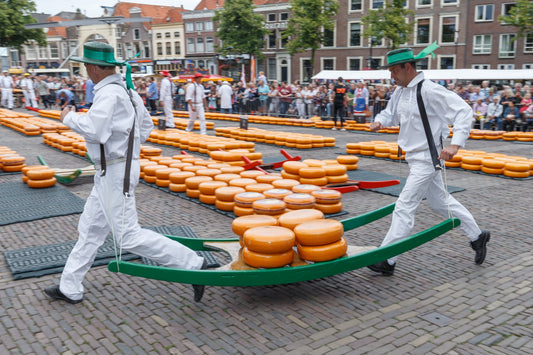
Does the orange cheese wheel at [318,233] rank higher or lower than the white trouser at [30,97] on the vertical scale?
lower

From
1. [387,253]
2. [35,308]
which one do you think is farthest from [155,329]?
[387,253]

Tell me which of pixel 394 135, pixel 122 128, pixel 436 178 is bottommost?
pixel 394 135

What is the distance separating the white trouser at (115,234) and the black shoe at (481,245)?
2.96 metres

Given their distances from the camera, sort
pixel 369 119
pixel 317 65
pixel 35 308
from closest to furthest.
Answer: pixel 35 308 < pixel 369 119 < pixel 317 65

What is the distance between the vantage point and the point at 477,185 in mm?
9422

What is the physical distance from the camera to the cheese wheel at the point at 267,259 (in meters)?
4.02

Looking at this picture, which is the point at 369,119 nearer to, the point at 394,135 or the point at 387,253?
the point at 394,135

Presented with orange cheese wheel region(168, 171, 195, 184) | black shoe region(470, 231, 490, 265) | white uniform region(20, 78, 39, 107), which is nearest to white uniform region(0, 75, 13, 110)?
white uniform region(20, 78, 39, 107)

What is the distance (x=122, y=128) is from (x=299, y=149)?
1028 centimetres

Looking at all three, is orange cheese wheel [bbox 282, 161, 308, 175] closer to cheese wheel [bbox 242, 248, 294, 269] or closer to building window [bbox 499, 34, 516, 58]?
cheese wheel [bbox 242, 248, 294, 269]

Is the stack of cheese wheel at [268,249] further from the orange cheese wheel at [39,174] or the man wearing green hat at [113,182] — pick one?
the orange cheese wheel at [39,174]

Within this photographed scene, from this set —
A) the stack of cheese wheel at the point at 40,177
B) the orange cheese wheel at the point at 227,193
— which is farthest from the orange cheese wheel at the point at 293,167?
the stack of cheese wheel at the point at 40,177

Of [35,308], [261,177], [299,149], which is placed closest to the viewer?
[35,308]

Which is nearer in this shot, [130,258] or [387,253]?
[387,253]
